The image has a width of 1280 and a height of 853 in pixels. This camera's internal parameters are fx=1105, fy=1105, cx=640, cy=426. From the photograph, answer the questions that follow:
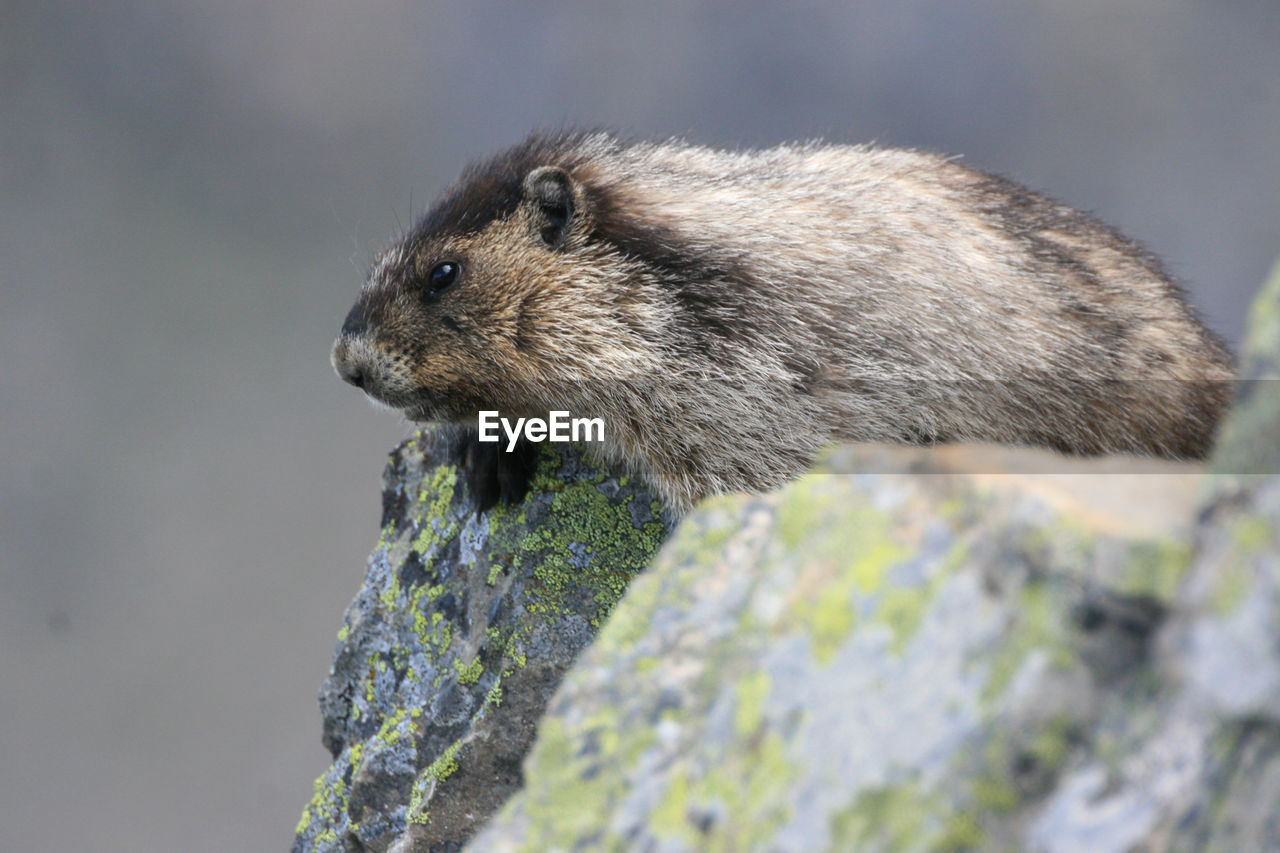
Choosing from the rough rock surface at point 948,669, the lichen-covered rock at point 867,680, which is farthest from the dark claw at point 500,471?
the lichen-covered rock at point 867,680

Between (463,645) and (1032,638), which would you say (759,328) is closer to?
(463,645)

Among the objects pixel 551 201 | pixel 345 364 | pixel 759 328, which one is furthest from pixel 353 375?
pixel 759 328

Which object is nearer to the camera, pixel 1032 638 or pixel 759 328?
pixel 1032 638

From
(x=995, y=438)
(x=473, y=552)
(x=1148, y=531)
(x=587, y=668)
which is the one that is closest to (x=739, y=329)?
(x=995, y=438)

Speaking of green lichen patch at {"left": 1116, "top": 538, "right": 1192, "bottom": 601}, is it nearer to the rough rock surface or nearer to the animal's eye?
the rough rock surface

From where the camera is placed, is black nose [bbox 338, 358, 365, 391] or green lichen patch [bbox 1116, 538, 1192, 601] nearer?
green lichen patch [bbox 1116, 538, 1192, 601]

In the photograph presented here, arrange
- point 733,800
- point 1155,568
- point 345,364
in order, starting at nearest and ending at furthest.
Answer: point 1155,568, point 733,800, point 345,364

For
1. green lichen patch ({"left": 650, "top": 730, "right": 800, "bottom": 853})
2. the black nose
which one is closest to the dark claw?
the black nose
